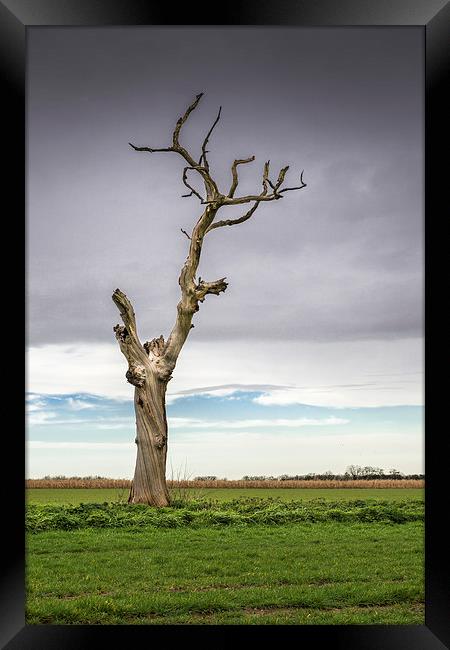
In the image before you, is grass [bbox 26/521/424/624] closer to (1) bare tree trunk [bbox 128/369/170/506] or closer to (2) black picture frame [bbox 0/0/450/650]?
(2) black picture frame [bbox 0/0/450/650]

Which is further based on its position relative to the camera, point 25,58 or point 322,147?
point 322,147

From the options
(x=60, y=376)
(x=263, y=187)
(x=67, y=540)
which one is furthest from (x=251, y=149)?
(x=67, y=540)

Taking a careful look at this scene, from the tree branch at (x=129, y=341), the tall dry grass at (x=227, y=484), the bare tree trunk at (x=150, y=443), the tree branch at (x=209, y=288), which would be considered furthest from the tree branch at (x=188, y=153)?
the tall dry grass at (x=227, y=484)

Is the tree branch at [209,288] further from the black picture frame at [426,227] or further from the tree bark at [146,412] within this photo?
the black picture frame at [426,227]


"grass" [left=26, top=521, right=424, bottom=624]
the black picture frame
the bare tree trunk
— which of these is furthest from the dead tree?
the black picture frame

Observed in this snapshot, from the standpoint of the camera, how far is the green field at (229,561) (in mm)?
4070

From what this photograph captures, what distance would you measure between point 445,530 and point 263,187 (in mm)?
5345

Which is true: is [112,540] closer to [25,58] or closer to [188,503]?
[188,503]

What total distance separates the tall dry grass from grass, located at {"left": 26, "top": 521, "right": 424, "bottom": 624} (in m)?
1.47

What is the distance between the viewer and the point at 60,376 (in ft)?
23.9

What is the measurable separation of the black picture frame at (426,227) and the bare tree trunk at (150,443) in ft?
13.0

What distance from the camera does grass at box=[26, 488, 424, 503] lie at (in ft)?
25.0

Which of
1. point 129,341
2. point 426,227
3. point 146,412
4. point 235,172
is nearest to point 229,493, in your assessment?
point 146,412

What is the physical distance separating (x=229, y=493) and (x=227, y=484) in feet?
0.77
